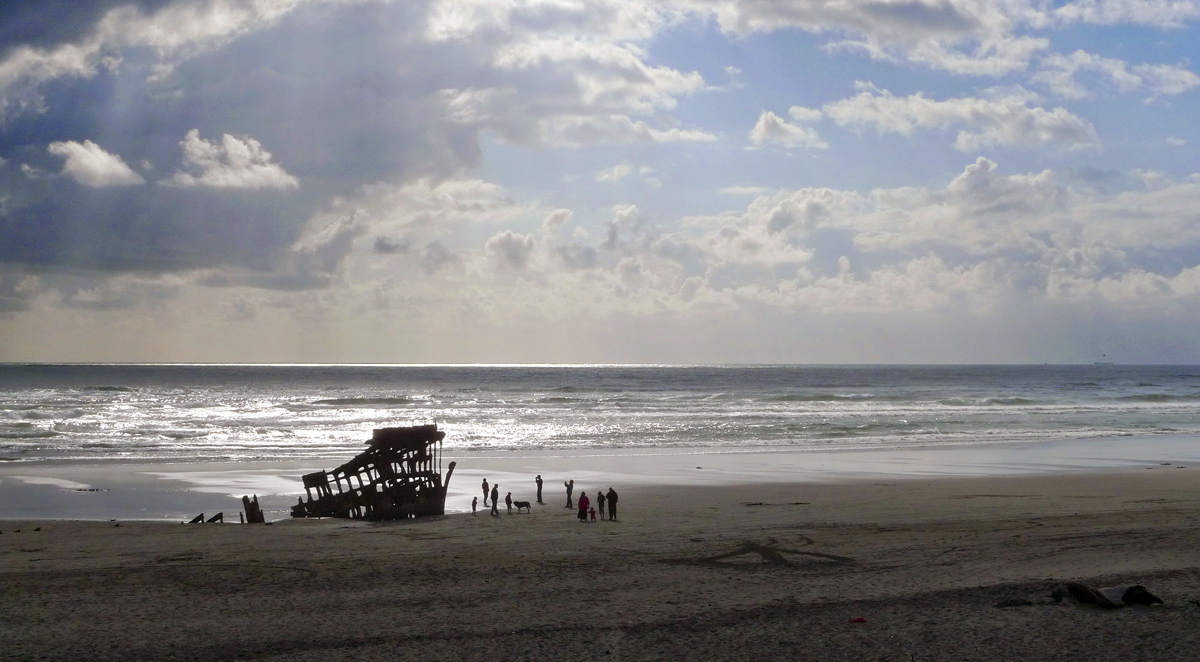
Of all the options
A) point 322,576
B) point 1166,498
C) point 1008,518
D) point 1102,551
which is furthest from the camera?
point 1166,498

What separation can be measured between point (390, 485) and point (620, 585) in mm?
12719

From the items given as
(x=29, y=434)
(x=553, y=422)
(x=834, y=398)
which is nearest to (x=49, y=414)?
(x=29, y=434)

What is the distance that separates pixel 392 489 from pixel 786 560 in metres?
13.0

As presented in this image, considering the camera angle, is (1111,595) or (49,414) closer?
(1111,595)

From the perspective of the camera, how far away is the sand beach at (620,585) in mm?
11766

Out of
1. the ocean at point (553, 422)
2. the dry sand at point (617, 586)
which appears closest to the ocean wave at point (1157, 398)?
the ocean at point (553, 422)

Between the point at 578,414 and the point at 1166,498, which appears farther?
the point at 578,414

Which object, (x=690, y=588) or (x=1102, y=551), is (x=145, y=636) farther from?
(x=1102, y=551)

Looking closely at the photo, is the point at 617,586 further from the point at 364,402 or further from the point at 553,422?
the point at 364,402

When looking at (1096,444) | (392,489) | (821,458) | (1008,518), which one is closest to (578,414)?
(821,458)

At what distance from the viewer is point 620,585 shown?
15.0m

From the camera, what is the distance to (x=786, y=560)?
1681 cm

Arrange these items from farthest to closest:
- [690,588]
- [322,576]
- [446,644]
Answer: [322,576], [690,588], [446,644]

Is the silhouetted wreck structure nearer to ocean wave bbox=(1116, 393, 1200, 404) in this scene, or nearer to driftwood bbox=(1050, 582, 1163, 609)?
driftwood bbox=(1050, 582, 1163, 609)
